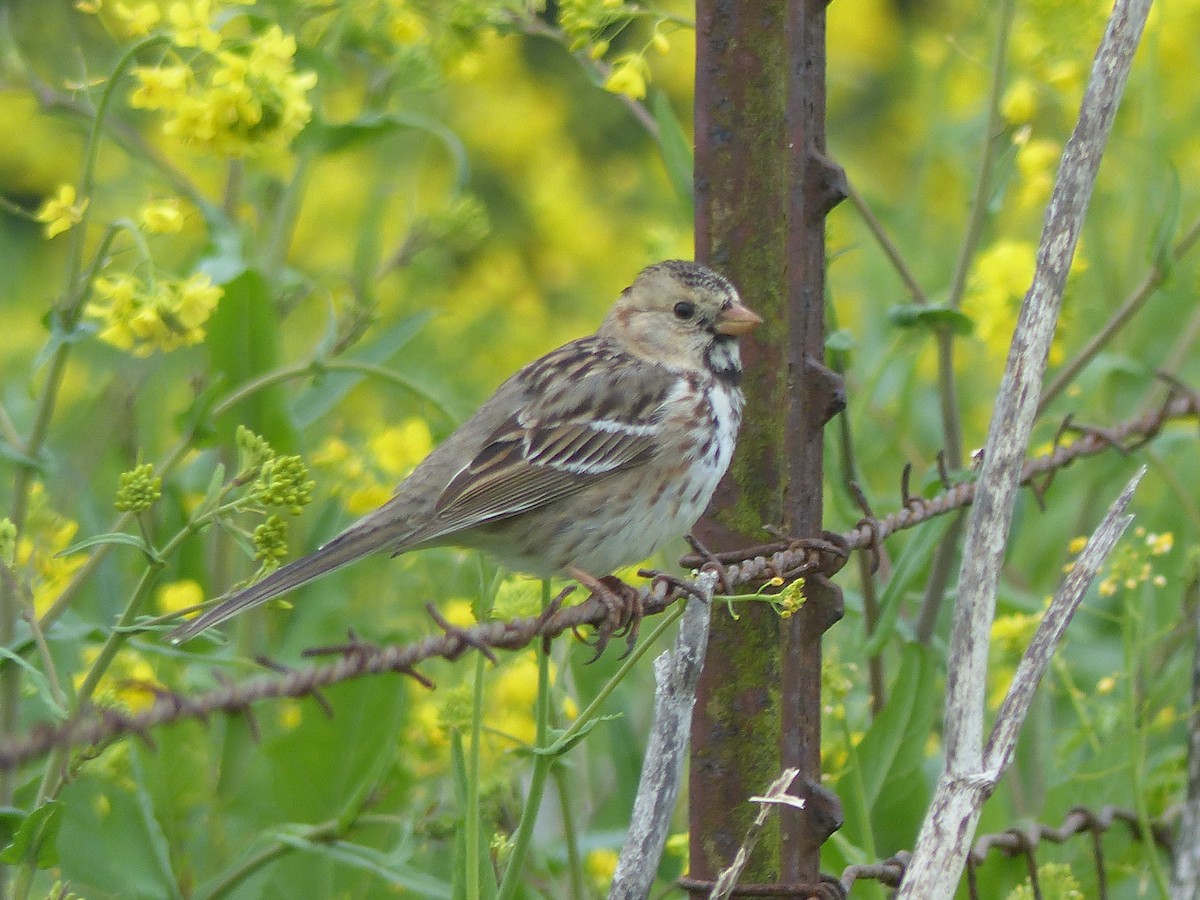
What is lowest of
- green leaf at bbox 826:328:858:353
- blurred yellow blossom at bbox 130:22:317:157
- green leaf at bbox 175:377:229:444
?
green leaf at bbox 175:377:229:444

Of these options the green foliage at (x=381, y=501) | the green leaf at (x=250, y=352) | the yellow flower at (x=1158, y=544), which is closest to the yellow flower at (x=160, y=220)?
the green foliage at (x=381, y=501)

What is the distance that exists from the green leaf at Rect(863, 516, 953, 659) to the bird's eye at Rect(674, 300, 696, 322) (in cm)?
54

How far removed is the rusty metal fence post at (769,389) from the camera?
2.11 metres

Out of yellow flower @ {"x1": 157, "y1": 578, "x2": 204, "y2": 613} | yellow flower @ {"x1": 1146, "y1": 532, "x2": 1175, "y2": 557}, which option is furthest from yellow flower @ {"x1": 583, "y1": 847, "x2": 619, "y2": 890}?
yellow flower @ {"x1": 1146, "y1": 532, "x2": 1175, "y2": 557}

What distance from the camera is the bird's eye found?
2695 millimetres

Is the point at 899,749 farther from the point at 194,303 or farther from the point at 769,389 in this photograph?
the point at 194,303

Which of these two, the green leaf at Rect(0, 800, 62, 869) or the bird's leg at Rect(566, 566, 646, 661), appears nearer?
the green leaf at Rect(0, 800, 62, 869)

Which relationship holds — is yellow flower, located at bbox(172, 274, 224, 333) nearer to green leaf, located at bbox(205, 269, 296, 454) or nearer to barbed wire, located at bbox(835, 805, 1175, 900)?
green leaf, located at bbox(205, 269, 296, 454)

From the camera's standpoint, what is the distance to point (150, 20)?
246cm

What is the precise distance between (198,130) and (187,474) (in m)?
0.96

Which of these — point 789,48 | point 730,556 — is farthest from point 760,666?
point 789,48

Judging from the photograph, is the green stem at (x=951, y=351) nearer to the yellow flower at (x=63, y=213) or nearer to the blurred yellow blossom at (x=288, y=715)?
the blurred yellow blossom at (x=288, y=715)

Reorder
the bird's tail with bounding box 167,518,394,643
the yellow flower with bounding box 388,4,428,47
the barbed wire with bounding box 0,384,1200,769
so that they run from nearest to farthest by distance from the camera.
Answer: the barbed wire with bounding box 0,384,1200,769, the bird's tail with bounding box 167,518,394,643, the yellow flower with bounding box 388,4,428,47

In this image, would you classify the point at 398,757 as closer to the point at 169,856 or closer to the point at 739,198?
the point at 169,856
